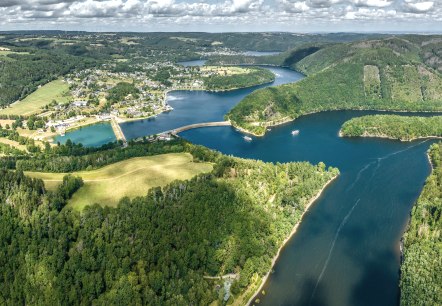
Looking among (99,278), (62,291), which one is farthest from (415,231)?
(62,291)

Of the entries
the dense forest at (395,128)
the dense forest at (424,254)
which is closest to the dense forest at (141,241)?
the dense forest at (424,254)

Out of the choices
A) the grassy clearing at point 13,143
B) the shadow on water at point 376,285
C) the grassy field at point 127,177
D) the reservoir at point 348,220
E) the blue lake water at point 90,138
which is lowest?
the shadow on water at point 376,285

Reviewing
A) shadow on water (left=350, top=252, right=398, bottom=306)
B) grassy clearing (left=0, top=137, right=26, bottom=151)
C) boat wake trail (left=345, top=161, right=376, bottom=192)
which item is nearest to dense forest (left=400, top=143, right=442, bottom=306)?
shadow on water (left=350, top=252, right=398, bottom=306)

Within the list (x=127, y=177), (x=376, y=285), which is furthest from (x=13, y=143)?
(x=376, y=285)

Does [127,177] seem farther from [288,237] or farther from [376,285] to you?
[376,285]

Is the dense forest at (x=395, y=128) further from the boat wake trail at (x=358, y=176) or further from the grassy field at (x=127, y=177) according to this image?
the grassy field at (x=127, y=177)

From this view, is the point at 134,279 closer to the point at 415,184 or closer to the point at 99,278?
the point at 99,278
